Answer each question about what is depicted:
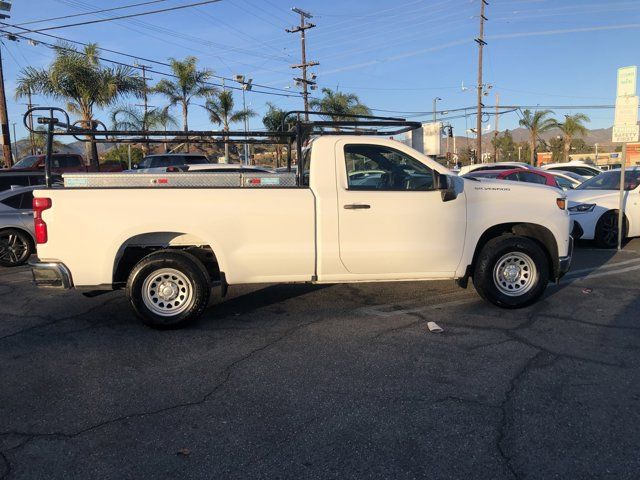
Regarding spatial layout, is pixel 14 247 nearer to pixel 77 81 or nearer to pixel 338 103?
pixel 77 81

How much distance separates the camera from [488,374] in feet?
13.8

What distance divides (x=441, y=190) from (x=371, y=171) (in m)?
0.80

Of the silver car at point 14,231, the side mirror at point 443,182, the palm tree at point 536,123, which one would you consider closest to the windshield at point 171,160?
the silver car at point 14,231

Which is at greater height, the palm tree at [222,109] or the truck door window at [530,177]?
the palm tree at [222,109]

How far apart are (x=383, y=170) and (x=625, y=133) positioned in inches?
256

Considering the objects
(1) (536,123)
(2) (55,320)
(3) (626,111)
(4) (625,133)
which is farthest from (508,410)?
(1) (536,123)

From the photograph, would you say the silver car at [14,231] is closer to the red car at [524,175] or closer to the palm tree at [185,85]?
the red car at [524,175]

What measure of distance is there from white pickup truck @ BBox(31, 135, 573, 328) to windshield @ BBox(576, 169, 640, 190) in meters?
5.59

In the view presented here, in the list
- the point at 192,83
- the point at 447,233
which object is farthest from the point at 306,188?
the point at 192,83

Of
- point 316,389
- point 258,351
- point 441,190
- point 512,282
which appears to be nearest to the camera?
point 316,389

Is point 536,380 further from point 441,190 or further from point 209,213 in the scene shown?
point 209,213

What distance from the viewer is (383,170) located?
584 centimetres

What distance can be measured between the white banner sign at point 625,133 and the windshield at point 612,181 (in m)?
0.87

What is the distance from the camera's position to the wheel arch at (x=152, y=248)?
211 inches
